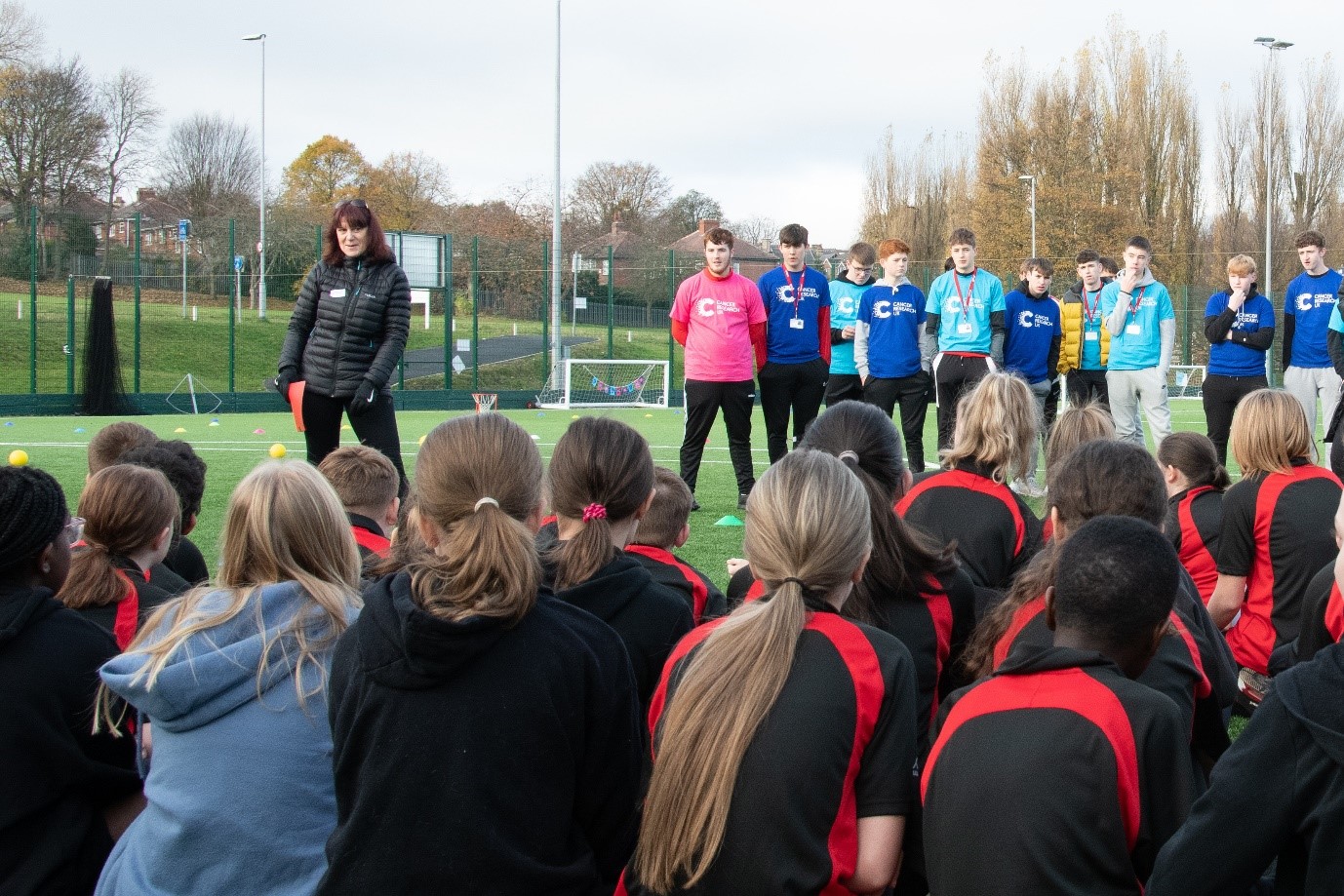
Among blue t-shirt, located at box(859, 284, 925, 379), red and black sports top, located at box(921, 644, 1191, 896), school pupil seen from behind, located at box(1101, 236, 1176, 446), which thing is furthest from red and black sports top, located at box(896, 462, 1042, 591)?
school pupil seen from behind, located at box(1101, 236, 1176, 446)

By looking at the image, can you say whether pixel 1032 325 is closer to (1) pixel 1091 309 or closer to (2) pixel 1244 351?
(1) pixel 1091 309

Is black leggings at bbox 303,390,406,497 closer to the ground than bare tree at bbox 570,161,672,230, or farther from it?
closer to the ground

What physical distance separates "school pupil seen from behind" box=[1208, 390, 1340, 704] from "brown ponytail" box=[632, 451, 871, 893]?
2395mm

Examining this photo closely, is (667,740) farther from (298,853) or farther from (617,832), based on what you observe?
(298,853)

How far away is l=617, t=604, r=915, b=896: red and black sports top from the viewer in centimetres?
212

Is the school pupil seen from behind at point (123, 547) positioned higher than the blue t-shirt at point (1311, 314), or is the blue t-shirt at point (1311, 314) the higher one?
the blue t-shirt at point (1311, 314)

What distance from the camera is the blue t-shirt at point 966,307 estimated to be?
10117 mm

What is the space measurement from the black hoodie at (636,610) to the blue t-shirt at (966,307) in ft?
25.4

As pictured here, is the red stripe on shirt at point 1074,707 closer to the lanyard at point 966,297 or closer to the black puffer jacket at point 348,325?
the black puffer jacket at point 348,325

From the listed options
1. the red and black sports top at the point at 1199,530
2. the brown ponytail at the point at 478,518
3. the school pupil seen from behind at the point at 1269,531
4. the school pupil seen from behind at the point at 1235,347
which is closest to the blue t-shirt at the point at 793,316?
the school pupil seen from behind at the point at 1235,347

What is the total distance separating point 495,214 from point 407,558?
48072 millimetres

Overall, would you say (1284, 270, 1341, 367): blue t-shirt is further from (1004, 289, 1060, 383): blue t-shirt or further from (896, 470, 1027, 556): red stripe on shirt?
(896, 470, 1027, 556): red stripe on shirt

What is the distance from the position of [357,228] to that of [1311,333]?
27.4ft

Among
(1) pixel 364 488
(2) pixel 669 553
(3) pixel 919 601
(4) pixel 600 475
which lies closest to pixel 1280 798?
(3) pixel 919 601
